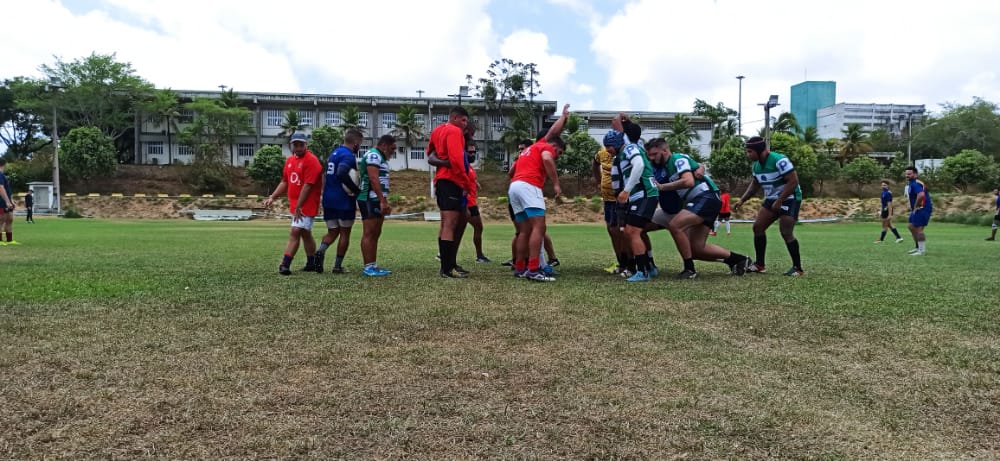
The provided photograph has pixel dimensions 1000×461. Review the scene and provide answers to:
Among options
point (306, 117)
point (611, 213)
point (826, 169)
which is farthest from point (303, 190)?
point (306, 117)

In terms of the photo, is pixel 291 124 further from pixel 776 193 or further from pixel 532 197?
pixel 776 193

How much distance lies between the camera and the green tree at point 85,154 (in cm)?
5541

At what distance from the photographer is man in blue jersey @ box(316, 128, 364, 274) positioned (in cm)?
825

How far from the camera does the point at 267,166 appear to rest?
186ft

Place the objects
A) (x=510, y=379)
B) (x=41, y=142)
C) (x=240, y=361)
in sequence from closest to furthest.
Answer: (x=510, y=379)
(x=240, y=361)
(x=41, y=142)

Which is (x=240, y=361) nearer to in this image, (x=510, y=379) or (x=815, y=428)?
(x=510, y=379)

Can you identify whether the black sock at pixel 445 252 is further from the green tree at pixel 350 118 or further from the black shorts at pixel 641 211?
the green tree at pixel 350 118

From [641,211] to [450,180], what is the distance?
2335 mm

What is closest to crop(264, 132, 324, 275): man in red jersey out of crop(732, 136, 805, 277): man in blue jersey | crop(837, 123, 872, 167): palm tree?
crop(732, 136, 805, 277): man in blue jersey

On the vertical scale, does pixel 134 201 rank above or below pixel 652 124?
below

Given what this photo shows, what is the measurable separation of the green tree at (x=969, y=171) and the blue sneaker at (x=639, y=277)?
177 feet

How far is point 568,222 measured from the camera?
4300 centimetres

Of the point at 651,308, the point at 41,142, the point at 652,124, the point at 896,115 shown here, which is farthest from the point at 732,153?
the point at 896,115

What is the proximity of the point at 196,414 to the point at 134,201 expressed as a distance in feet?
172
